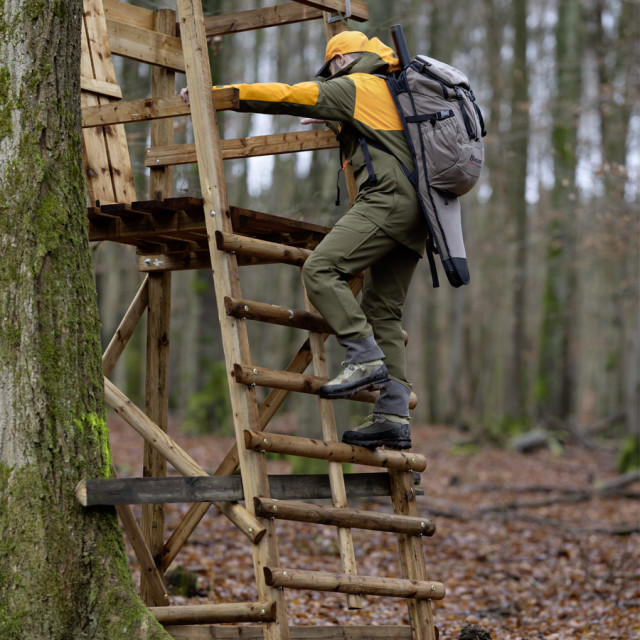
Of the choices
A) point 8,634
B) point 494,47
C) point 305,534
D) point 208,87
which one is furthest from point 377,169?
point 494,47

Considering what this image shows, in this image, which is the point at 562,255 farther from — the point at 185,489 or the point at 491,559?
the point at 185,489

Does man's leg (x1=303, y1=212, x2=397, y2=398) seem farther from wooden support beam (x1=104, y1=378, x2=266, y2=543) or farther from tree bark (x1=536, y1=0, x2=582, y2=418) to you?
tree bark (x1=536, y1=0, x2=582, y2=418)

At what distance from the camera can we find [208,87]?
14.5 ft

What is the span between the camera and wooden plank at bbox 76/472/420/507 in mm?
3824

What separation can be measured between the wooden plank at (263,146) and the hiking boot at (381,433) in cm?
166

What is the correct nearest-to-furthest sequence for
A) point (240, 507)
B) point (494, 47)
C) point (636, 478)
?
point (240, 507) → point (636, 478) → point (494, 47)

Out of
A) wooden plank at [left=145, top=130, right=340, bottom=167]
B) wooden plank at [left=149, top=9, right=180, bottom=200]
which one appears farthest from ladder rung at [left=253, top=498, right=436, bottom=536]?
wooden plank at [left=149, top=9, right=180, bottom=200]

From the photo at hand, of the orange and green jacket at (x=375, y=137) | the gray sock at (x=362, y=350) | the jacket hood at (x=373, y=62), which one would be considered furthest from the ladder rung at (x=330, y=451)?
the jacket hood at (x=373, y=62)

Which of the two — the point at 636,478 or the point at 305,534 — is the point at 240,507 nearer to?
the point at 305,534

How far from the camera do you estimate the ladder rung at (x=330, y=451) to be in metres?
4.14

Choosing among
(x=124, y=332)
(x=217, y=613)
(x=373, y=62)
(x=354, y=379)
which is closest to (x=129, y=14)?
(x=373, y=62)

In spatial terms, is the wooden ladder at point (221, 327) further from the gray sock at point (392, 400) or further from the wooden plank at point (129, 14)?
the gray sock at point (392, 400)

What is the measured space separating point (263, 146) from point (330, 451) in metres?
1.90

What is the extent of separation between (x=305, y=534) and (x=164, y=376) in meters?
3.96
